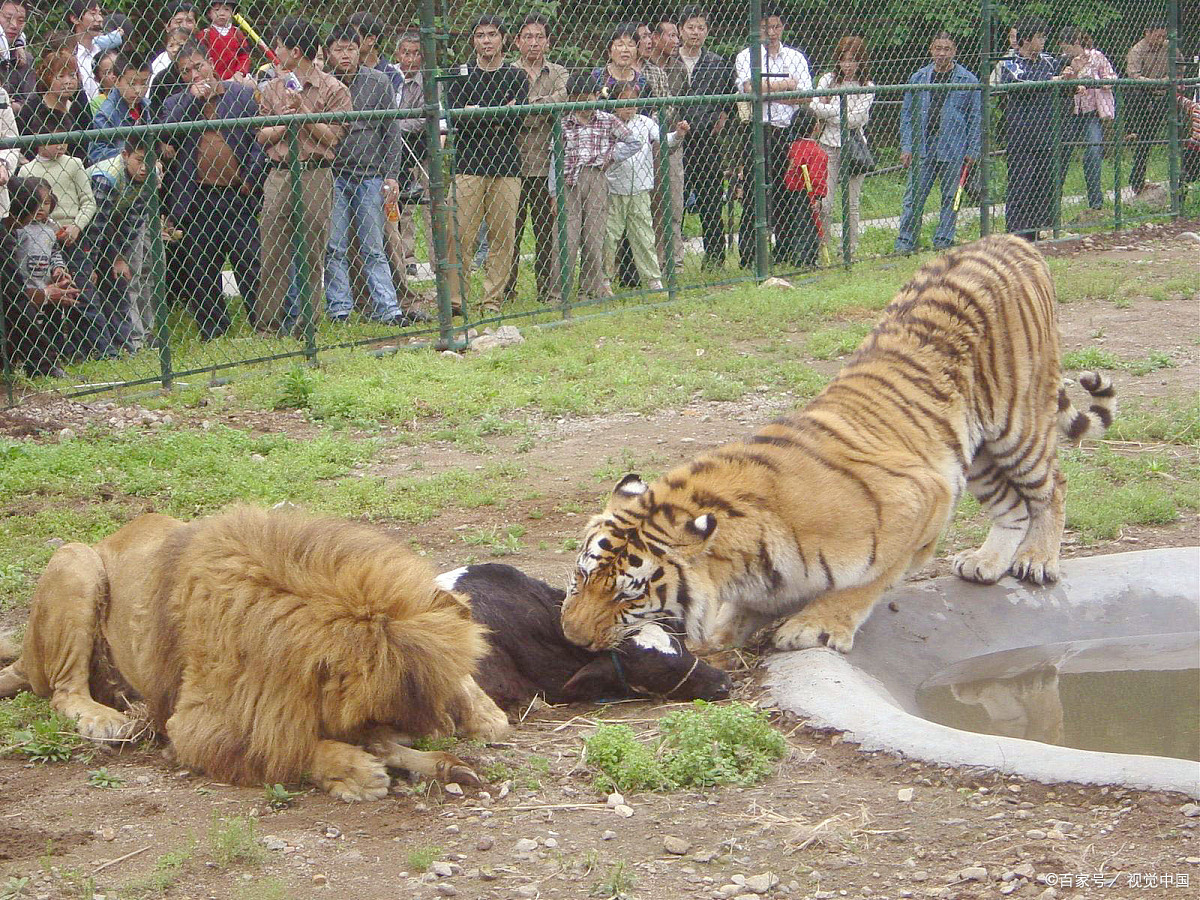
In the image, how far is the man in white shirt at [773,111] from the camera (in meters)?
11.8

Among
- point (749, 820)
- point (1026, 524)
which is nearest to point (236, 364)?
point (1026, 524)

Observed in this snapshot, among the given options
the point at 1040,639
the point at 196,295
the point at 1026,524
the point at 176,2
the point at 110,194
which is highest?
the point at 176,2

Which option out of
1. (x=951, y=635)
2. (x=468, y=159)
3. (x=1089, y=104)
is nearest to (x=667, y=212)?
(x=468, y=159)

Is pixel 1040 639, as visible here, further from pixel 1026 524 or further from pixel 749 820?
pixel 749 820

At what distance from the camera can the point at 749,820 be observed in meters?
3.39

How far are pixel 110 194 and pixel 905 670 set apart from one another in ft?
20.5

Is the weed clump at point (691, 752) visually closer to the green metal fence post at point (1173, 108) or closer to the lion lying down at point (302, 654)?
the lion lying down at point (302, 654)

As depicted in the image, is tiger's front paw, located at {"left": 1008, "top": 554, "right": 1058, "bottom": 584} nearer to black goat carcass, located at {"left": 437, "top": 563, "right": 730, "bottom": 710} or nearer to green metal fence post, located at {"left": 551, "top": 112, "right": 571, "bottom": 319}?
black goat carcass, located at {"left": 437, "top": 563, "right": 730, "bottom": 710}

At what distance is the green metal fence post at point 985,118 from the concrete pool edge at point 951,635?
8.50m

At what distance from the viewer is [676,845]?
324 cm

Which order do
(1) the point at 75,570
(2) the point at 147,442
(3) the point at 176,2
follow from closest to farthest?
(1) the point at 75,570 → (2) the point at 147,442 → (3) the point at 176,2

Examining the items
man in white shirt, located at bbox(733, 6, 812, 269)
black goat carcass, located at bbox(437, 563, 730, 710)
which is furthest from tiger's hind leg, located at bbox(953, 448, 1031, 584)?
man in white shirt, located at bbox(733, 6, 812, 269)

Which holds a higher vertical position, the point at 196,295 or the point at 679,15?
the point at 679,15

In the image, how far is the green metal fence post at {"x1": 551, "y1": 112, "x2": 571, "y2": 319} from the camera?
1027 centimetres
